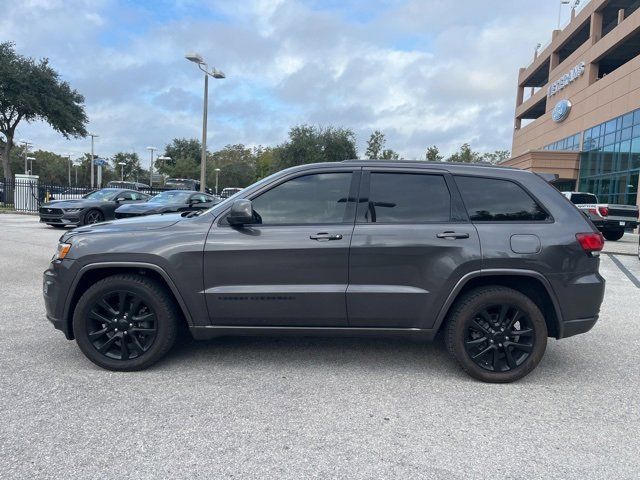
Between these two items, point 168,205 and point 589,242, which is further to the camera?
point 168,205

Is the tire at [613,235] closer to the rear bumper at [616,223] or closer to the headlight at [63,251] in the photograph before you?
A: the rear bumper at [616,223]

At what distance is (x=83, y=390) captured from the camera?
12.0ft

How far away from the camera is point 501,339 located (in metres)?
3.94

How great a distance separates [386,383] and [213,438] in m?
1.49

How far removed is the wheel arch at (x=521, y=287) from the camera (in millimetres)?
3871

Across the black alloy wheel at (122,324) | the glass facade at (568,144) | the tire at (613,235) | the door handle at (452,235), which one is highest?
the glass facade at (568,144)

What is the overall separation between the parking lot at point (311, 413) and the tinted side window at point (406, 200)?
1.32m

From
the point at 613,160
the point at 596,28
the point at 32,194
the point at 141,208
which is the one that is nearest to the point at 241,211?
the point at 141,208

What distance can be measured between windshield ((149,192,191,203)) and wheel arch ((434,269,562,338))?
12.6 metres

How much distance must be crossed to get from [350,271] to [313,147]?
3795 centimetres

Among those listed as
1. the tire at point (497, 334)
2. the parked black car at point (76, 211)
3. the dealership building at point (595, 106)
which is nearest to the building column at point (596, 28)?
the dealership building at point (595, 106)

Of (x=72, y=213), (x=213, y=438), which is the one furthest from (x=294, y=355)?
(x=72, y=213)

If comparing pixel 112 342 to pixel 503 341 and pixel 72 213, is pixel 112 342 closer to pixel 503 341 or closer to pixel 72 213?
pixel 503 341

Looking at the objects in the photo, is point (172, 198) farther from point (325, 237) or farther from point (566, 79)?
point (566, 79)
